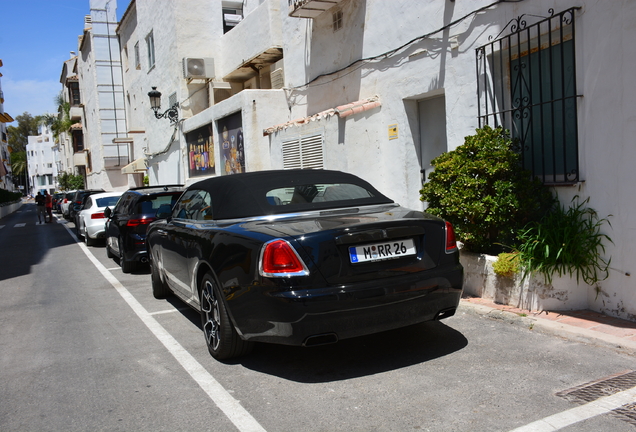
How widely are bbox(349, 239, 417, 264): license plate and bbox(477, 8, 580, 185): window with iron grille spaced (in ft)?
8.45

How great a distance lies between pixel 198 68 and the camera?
59.6 feet

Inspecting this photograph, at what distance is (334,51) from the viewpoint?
11.0 m

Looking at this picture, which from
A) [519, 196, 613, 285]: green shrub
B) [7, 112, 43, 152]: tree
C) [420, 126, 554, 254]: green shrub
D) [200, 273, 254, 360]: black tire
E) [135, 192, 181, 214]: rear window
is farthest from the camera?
[7, 112, 43, 152]: tree

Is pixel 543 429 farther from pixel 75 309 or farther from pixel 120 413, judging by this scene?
pixel 75 309

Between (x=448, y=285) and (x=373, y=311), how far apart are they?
74 cm

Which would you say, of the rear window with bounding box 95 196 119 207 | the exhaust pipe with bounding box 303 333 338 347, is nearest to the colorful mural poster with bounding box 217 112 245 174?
the rear window with bounding box 95 196 119 207

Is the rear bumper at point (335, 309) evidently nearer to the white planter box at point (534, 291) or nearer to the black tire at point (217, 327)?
the black tire at point (217, 327)

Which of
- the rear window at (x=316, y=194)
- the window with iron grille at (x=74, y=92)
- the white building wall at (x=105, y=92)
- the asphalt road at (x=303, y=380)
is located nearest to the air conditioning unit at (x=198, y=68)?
the asphalt road at (x=303, y=380)

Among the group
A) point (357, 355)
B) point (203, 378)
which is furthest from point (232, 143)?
point (203, 378)

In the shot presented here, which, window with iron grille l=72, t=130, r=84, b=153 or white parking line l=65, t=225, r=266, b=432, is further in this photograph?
window with iron grille l=72, t=130, r=84, b=153

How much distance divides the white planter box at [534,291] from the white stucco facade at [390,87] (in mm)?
160

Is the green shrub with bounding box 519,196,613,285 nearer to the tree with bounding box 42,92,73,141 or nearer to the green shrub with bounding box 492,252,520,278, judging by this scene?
the green shrub with bounding box 492,252,520,278

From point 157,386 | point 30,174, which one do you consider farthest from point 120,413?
point 30,174

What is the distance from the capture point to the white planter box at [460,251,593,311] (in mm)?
5418
